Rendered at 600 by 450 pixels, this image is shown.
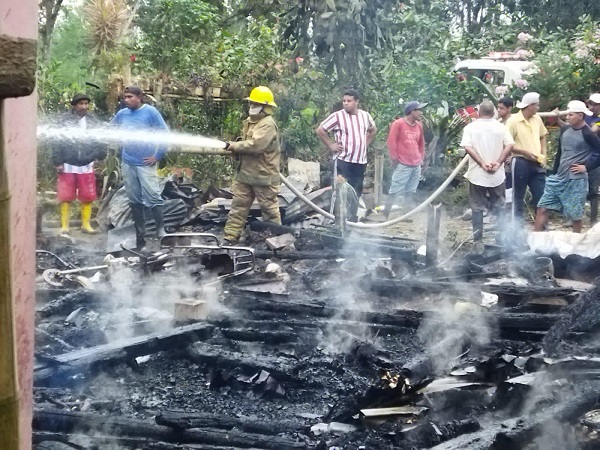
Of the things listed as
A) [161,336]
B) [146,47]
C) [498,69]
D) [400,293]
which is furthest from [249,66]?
[161,336]

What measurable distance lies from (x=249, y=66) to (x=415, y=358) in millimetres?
11091

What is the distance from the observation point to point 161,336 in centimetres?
603

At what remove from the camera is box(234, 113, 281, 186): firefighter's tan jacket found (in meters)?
10.6

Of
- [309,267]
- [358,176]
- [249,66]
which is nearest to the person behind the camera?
[309,267]

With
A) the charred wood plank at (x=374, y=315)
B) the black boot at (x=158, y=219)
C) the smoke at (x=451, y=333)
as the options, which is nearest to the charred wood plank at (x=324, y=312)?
the charred wood plank at (x=374, y=315)

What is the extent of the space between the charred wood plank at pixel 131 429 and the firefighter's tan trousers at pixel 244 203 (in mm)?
6650

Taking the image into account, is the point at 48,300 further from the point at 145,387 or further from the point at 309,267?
the point at 309,267

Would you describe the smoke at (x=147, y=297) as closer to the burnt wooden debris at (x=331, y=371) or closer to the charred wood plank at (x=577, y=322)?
the burnt wooden debris at (x=331, y=371)

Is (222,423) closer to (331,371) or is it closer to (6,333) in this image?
(331,371)

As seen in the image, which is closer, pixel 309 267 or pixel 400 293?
pixel 400 293

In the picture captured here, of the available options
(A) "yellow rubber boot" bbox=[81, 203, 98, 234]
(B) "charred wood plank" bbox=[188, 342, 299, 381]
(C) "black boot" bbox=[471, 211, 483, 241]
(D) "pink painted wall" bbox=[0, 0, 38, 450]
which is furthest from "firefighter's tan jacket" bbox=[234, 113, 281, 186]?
(D) "pink painted wall" bbox=[0, 0, 38, 450]

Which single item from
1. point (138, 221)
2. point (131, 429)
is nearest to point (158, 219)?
point (138, 221)

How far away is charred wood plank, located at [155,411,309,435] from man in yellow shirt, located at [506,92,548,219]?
7.58m

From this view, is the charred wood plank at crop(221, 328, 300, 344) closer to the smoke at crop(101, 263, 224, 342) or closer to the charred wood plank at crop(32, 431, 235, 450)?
the smoke at crop(101, 263, 224, 342)
